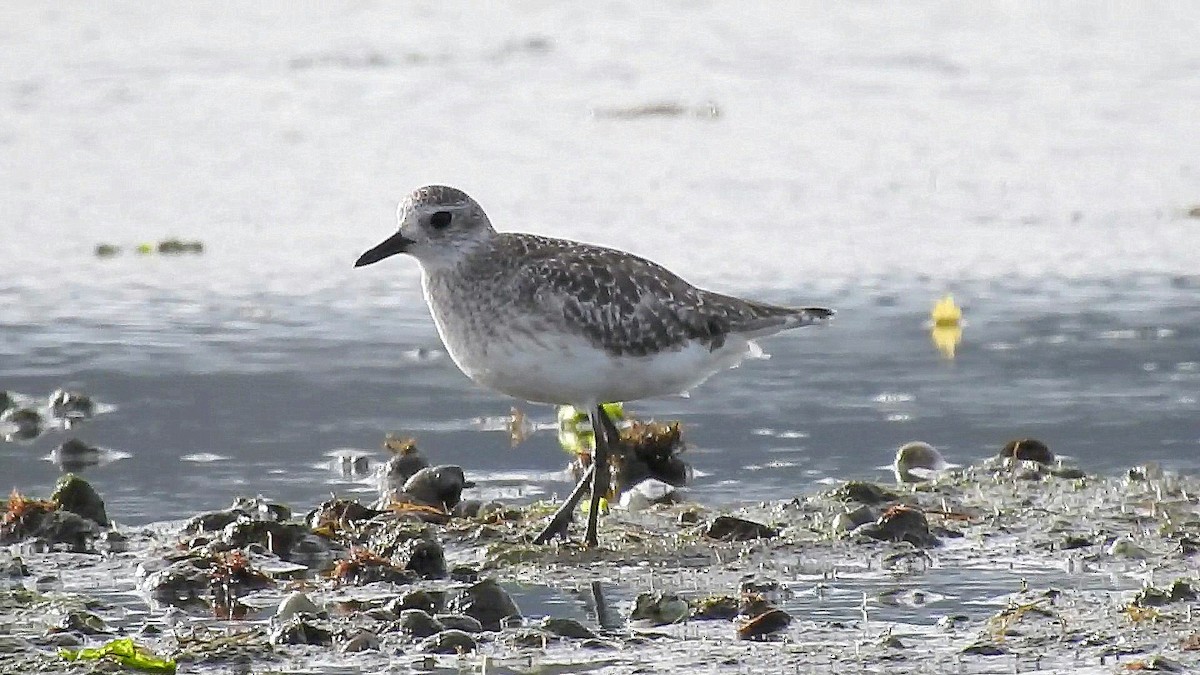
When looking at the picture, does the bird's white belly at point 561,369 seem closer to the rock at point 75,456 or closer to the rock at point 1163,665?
the rock at point 75,456

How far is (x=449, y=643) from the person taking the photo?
18.3 feet

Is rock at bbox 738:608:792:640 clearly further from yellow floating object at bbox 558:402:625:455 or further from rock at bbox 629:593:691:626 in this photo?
yellow floating object at bbox 558:402:625:455

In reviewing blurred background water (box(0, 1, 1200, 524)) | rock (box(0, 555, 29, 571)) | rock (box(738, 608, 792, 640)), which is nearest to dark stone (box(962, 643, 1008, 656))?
rock (box(738, 608, 792, 640))

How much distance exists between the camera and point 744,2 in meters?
18.0

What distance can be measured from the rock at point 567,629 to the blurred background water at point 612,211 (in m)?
1.80

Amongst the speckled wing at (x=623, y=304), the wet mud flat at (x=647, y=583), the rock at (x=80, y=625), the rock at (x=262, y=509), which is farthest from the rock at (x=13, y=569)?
the speckled wing at (x=623, y=304)

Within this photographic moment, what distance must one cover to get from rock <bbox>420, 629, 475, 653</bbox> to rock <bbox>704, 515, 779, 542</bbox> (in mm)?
1361

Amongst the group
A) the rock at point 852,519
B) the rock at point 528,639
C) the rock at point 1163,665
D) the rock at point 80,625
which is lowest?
the rock at point 1163,665

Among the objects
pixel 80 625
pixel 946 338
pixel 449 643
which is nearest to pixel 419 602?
pixel 449 643

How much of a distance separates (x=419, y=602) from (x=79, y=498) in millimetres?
1534

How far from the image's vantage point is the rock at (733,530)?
6762 millimetres

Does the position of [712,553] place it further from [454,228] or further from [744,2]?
[744,2]

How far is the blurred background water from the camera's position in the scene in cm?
838

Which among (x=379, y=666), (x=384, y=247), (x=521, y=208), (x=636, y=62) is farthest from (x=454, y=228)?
(x=636, y=62)
